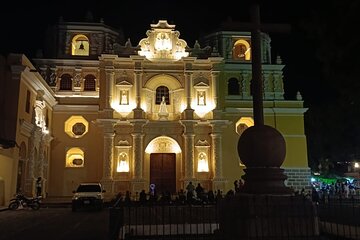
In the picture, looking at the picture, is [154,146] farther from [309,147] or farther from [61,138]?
[309,147]

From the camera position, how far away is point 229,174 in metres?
31.1

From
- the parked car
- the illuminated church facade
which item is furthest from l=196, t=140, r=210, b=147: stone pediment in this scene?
the parked car

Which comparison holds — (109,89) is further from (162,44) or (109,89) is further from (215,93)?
(215,93)

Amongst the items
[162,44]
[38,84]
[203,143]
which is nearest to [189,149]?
[203,143]

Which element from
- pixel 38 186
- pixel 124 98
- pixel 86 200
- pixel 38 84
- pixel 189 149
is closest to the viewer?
pixel 86 200

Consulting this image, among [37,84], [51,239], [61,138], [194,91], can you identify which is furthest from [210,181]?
[51,239]

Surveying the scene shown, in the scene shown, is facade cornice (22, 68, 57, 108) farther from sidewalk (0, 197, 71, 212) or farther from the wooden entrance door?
the wooden entrance door

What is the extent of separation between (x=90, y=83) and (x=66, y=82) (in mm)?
1950

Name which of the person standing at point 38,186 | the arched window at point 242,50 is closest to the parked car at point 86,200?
the person standing at point 38,186

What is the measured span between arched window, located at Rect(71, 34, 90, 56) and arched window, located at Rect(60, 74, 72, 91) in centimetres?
246

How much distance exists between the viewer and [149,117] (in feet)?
102

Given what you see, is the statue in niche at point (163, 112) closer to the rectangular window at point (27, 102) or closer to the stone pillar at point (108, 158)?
the stone pillar at point (108, 158)

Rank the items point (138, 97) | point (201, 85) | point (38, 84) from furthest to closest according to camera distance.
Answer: point (201, 85) → point (138, 97) → point (38, 84)

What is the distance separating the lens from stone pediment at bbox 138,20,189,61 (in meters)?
31.5
